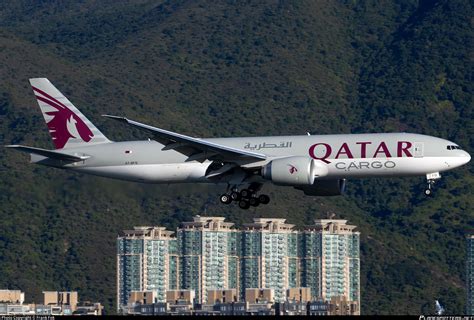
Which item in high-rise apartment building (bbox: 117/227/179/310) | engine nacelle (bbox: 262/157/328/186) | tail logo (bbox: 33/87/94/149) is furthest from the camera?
high-rise apartment building (bbox: 117/227/179/310)

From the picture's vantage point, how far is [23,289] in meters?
194

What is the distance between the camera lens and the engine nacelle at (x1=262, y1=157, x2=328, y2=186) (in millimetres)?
81250

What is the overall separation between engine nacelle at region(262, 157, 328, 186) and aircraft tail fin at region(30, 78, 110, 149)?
12649 millimetres

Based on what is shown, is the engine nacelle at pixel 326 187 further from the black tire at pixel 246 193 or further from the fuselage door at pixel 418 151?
the fuselage door at pixel 418 151

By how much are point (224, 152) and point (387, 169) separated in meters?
8.80

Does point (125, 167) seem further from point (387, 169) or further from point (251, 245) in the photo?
point (251, 245)

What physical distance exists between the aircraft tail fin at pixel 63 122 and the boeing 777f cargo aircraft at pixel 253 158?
0.19ft

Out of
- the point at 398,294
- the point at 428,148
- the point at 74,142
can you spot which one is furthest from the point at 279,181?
the point at 398,294

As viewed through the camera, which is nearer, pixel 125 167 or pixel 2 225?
pixel 125 167

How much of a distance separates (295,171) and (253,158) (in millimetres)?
2906

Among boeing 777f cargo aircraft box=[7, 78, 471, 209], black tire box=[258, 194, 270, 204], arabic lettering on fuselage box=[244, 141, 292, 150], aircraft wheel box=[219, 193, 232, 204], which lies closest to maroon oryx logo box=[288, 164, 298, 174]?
boeing 777f cargo aircraft box=[7, 78, 471, 209]

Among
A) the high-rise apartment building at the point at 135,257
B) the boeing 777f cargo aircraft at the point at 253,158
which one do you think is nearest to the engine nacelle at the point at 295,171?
the boeing 777f cargo aircraft at the point at 253,158

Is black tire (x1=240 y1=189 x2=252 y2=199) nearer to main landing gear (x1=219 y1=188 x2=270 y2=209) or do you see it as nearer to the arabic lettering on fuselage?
main landing gear (x1=219 y1=188 x2=270 y2=209)

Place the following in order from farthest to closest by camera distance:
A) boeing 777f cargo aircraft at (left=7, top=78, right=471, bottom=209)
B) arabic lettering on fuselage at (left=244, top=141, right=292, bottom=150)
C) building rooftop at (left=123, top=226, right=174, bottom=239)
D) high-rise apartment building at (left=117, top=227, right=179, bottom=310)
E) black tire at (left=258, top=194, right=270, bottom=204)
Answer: high-rise apartment building at (left=117, top=227, right=179, bottom=310), building rooftop at (left=123, top=226, right=174, bottom=239), black tire at (left=258, top=194, right=270, bottom=204), arabic lettering on fuselage at (left=244, top=141, right=292, bottom=150), boeing 777f cargo aircraft at (left=7, top=78, right=471, bottom=209)
